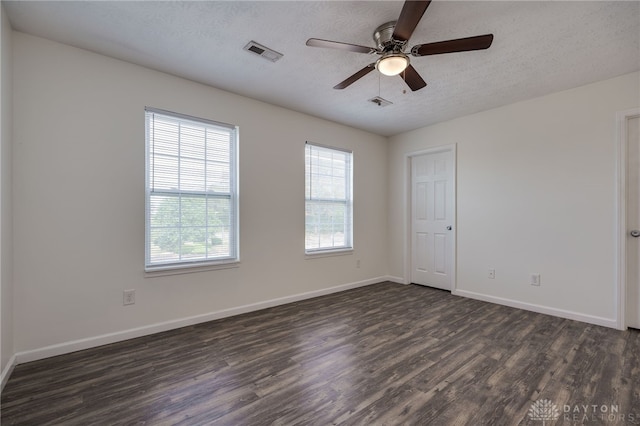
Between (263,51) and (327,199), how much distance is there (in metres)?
2.30

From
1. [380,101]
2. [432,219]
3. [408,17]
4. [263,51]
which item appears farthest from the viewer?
[432,219]

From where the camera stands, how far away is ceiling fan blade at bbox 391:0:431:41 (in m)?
1.59

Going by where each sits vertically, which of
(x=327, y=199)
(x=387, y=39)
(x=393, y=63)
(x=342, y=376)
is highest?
(x=387, y=39)

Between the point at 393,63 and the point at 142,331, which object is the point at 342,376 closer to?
the point at 142,331

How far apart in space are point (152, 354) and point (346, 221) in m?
3.11

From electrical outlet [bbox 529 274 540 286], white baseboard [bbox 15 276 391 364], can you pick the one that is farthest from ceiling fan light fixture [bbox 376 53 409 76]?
electrical outlet [bbox 529 274 540 286]

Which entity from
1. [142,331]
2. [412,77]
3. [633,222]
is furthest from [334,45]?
[633,222]

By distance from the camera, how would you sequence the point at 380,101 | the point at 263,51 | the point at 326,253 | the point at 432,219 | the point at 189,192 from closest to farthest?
1. the point at 263,51
2. the point at 189,192
3. the point at 380,101
4. the point at 326,253
5. the point at 432,219

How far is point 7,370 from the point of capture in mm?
2059

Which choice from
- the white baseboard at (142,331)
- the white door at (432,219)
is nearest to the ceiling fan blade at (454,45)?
the white door at (432,219)

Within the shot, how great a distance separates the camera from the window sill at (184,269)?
283 cm

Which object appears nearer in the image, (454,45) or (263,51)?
(454,45)

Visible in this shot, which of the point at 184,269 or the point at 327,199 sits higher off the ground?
the point at 327,199

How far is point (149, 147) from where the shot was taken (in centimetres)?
286
